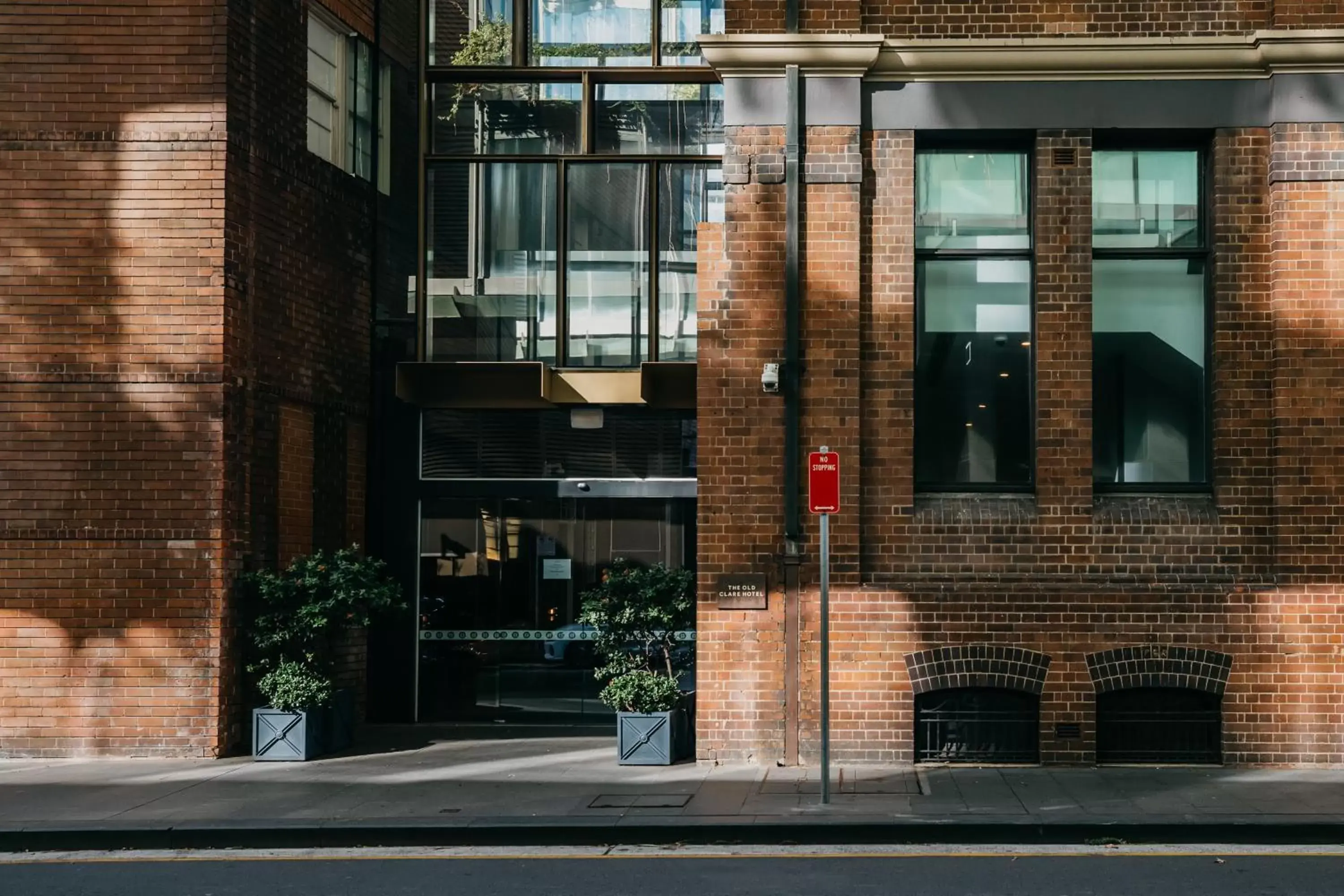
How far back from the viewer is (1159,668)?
13578 mm

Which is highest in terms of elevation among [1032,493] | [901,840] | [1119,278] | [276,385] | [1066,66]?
[1066,66]

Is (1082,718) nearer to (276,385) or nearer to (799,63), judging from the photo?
(799,63)

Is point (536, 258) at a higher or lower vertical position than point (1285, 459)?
higher

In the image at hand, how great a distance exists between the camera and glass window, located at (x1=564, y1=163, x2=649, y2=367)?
16953 millimetres

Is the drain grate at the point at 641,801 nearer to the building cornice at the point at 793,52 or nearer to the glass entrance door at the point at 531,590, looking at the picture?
the glass entrance door at the point at 531,590

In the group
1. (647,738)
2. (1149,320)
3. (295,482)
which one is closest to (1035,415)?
(1149,320)

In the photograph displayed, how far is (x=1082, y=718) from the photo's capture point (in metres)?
13.6

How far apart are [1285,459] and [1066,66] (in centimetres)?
419

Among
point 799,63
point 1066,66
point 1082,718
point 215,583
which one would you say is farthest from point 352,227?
point 1082,718

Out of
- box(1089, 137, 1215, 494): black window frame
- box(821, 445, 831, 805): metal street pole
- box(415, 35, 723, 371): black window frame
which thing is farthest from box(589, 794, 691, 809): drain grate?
box(415, 35, 723, 371): black window frame

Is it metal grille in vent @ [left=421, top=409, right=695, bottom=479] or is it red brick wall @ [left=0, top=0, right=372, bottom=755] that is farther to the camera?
metal grille in vent @ [left=421, top=409, right=695, bottom=479]

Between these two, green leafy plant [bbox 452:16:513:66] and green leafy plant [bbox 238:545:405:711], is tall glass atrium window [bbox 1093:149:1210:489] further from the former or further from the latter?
green leafy plant [bbox 238:545:405:711]

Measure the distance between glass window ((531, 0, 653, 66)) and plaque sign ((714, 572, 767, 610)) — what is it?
664cm

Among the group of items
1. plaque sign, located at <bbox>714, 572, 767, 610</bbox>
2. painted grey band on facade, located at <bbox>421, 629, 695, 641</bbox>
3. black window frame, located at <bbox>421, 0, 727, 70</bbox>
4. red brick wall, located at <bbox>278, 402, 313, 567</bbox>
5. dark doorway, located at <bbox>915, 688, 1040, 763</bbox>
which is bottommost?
dark doorway, located at <bbox>915, 688, 1040, 763</bbox>
